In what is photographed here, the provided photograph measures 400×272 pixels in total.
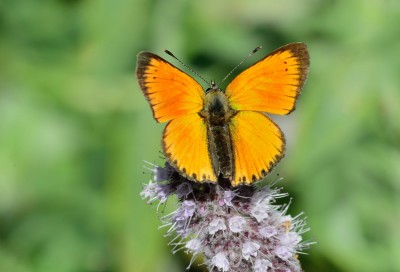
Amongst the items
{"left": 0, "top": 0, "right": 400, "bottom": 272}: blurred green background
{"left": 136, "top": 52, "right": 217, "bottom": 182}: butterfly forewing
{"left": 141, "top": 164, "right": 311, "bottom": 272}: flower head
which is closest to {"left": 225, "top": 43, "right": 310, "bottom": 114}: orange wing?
{"left": 136, "top": 52, "right": 217, "bottom": 182}: butterfly forewing

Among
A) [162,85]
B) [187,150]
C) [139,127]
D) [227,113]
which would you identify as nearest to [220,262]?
[187,150]

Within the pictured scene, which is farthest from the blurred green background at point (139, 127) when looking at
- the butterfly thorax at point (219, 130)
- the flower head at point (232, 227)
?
the butterfly thorax at point (219, 130)

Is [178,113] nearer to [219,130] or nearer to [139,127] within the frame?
[219,130]

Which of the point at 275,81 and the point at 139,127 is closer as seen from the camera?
the point at 275,81

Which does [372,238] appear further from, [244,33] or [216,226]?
[216,226]

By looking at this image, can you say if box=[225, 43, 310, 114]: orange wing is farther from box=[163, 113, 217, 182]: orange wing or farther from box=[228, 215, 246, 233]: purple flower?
box=[228, 215, 246, 233]: purple flower

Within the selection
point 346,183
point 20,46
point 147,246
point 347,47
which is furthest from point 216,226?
point 20,46
